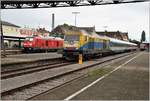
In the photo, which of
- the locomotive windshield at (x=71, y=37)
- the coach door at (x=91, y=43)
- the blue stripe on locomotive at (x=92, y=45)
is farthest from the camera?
the coach door at (x=91, y=43)

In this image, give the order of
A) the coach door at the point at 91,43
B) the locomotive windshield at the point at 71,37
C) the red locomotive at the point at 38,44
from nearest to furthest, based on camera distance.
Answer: the locomotive windshield at the point at 71,37 → the coach door at the point at 91,43 → the red locomotive at the point at 38,44

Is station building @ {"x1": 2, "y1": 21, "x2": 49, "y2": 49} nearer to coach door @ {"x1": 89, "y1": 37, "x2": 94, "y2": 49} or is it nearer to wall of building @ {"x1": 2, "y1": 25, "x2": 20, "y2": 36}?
wall of building @ {"x1": 2, "y1": 25, "x2": 20, "y2": 36}

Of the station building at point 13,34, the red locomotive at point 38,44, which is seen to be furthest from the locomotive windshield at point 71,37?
the station building at point 13,34

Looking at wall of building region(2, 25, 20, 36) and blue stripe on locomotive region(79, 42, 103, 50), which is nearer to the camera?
blue stripe on locomotive region(79, 42, 103, 50)

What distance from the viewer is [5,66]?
77.3 ft

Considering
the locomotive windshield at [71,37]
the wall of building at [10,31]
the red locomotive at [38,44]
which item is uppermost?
the wall of building at [10,31]

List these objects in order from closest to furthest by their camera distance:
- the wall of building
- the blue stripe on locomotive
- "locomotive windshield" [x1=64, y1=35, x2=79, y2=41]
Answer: "locomotive windshield" [x1=64, y1=35, x2=79, y2=41]
the blue stripe on locomotive
the wall of building

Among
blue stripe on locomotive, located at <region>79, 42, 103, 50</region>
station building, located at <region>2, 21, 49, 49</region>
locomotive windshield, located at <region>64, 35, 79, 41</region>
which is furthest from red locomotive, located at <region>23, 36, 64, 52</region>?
locomotive windshield, located at <region>64, 35, 79, 41</region>

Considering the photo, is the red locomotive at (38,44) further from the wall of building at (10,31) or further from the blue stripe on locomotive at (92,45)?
the wall of building at (10,31)

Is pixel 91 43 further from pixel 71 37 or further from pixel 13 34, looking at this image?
pixel 13 34

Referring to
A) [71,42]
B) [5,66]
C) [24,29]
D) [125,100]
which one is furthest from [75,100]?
[24,29]

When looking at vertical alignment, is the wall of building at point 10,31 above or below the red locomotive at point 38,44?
above

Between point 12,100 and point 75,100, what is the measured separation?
201 centimetres

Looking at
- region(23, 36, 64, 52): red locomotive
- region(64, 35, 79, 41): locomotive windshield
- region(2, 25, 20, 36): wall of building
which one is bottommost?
region(23, 36, 64, 52): red locomotive
